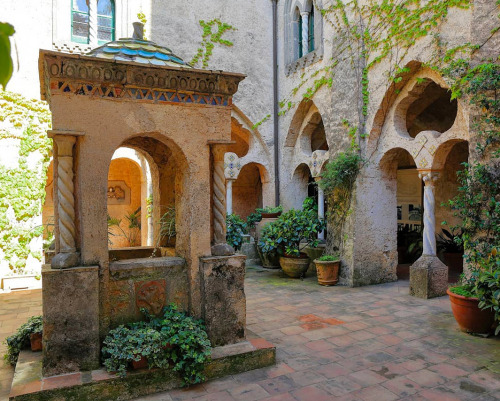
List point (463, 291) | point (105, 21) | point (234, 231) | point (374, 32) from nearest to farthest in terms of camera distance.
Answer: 1. point (463, 291)
2. point (374, 32)
3. point (234, 231)
4. point (105, 21)

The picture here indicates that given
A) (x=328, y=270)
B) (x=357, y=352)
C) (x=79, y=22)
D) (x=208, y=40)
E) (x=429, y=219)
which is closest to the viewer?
(x=357, y=352)

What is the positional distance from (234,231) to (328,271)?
2.51m

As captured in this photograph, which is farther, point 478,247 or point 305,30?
point 305,30

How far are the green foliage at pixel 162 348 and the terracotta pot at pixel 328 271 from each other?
14.7 feet

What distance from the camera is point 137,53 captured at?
4211mm

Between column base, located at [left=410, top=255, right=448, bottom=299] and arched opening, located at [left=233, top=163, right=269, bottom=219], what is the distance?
770cm

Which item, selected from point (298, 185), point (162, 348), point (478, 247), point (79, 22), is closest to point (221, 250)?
point (162, 348)

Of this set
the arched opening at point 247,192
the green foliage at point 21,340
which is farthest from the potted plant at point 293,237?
the green foliage at point 21,340

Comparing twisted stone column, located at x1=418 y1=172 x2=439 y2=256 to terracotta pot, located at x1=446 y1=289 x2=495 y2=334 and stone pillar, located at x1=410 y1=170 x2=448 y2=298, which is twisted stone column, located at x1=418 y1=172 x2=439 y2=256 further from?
terracotta pot, located at x1=446 y1=289 x2=495 y2=334

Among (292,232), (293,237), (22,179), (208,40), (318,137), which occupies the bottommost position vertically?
(293,237)

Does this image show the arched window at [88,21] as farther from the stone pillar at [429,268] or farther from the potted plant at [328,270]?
the stone pillar at [429,268]

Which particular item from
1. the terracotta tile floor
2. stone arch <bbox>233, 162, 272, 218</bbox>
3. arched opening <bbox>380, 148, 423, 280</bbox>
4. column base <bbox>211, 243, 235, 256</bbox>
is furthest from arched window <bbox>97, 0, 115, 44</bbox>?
arched opening <bbox>380, 148, 423, 280</bbox>

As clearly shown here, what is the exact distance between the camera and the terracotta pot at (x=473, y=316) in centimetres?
487

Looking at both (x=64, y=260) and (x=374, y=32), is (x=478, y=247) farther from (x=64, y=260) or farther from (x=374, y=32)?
(x=64, y=260)
